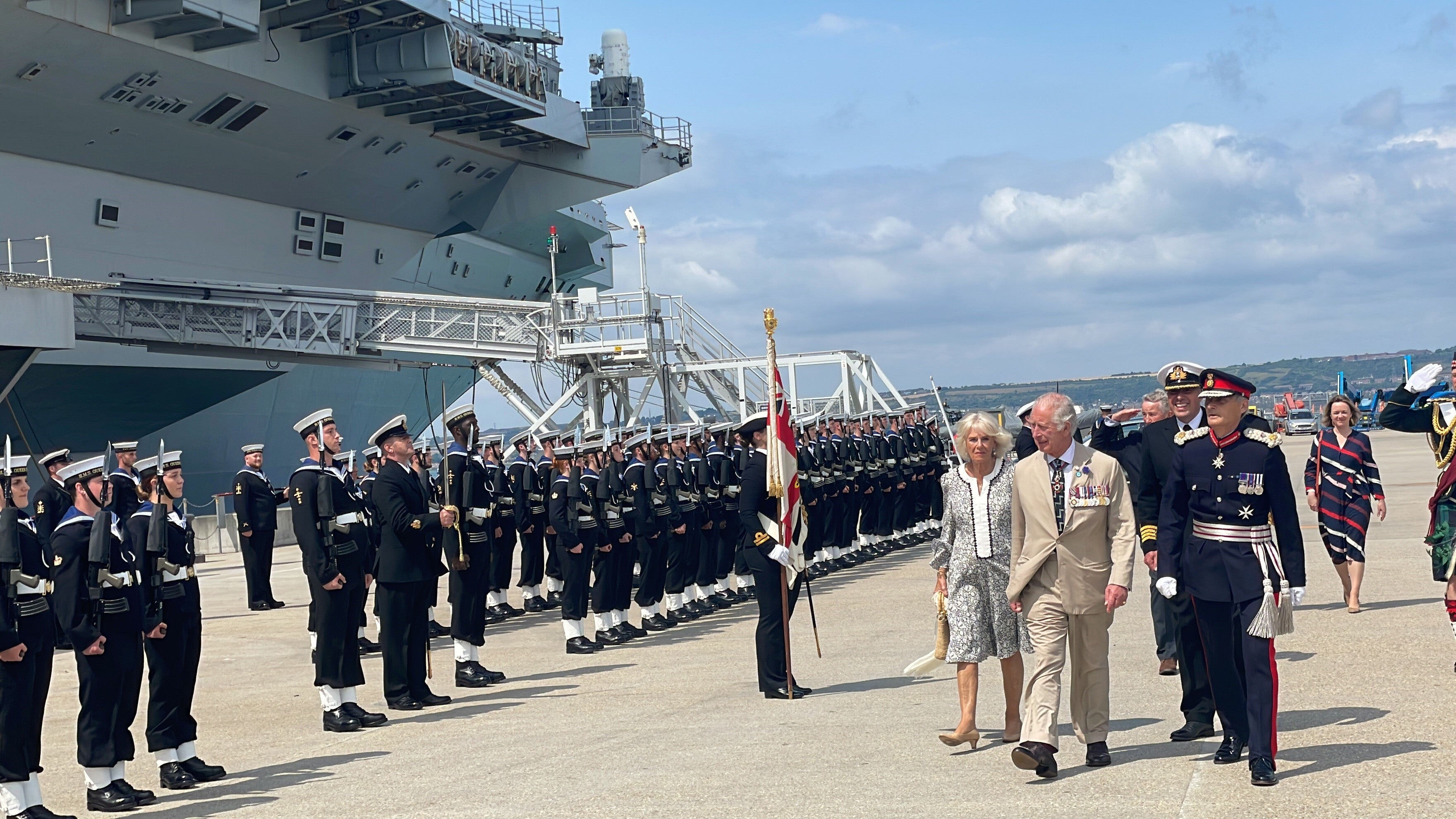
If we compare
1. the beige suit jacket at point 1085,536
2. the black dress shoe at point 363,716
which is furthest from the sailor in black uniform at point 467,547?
the beige suit jacket at point 1085,536

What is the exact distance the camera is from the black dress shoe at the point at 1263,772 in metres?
5.43

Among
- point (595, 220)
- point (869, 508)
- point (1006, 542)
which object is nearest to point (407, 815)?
point (1006, 542)

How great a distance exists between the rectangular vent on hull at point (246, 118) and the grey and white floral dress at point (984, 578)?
22487 millimetres

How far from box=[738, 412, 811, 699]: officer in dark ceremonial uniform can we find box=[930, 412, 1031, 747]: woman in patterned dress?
1.95 metres

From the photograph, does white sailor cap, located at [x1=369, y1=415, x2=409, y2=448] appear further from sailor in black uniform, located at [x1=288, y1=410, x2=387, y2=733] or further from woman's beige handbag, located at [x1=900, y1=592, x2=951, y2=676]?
woman's beige handbag, located at [x1=900, y1=592, x2=951, y2=676]

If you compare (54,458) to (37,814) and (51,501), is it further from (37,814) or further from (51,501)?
(37,814)

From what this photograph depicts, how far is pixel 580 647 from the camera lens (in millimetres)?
11422

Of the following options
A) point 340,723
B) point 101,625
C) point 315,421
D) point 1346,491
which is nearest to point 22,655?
point 101,625

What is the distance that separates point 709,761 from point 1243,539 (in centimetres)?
285

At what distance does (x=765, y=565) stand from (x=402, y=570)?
102 inches

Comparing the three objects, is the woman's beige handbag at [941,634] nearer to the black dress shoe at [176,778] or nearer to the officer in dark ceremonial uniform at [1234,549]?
the officer in dark ceremonial uniform at [1234,549]

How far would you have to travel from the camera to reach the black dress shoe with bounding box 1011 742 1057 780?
5.76 metres

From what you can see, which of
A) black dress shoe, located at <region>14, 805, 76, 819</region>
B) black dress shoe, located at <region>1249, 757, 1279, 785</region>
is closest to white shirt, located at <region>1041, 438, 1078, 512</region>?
black dress shoe, located at <region>1249, 757, 1279, 785</region>

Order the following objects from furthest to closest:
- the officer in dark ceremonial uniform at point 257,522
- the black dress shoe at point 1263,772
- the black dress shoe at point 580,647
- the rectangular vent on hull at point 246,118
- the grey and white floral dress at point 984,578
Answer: the rectangular vent on hull at point 246,118
the officer in dark ceremonial uniform at point 257,522
the black dress shoe at point 580,647
the grey and white floral dress at point 984,578
the black dress shoe at point 1263,772
